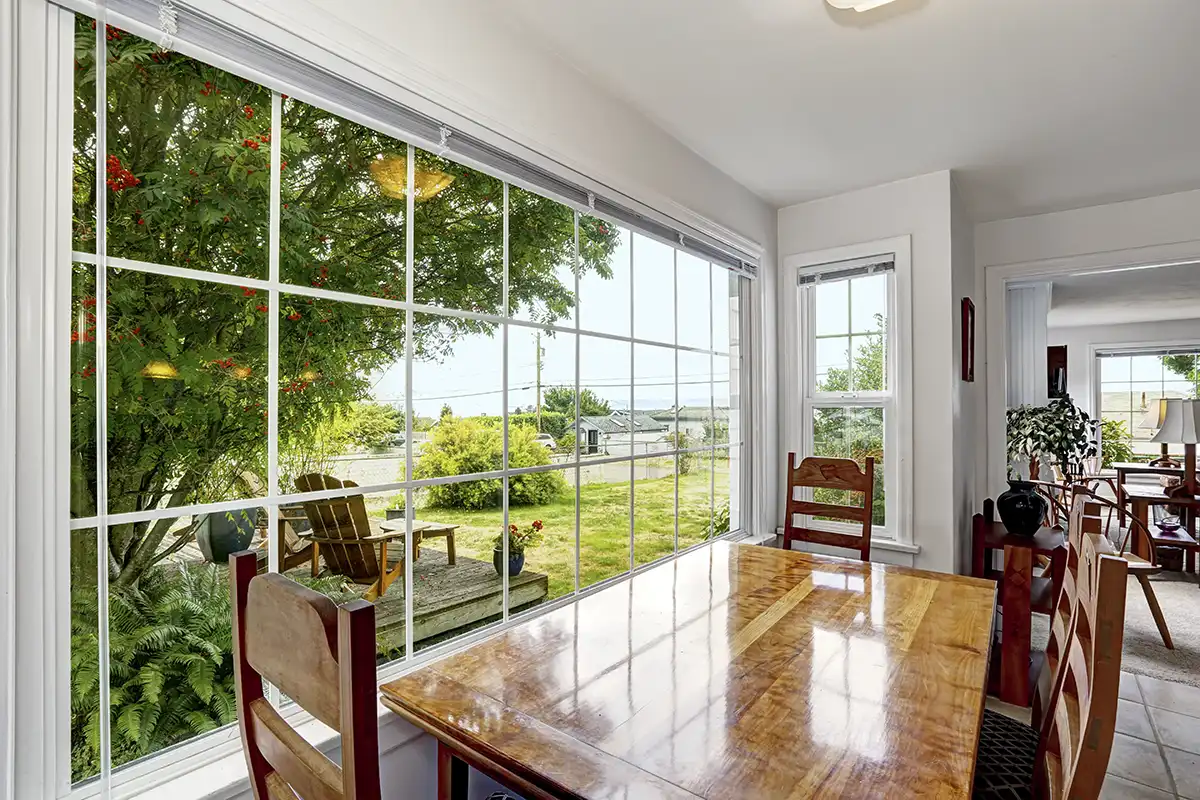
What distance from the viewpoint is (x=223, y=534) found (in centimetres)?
129

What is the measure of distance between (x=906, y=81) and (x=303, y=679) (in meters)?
2.53

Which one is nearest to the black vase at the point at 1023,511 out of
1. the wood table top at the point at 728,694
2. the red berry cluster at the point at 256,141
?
the wood table top at the point at 728,694

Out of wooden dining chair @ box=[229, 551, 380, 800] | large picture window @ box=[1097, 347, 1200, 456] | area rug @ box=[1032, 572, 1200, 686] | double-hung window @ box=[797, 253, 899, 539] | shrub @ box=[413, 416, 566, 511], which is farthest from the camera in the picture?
large picture window @ box=[1097, 347, 1200, 456]

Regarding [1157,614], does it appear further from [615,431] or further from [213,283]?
[213,283]

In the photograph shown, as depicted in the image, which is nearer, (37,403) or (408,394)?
(37,403)

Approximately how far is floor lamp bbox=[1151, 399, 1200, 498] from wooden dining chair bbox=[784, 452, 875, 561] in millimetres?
3757

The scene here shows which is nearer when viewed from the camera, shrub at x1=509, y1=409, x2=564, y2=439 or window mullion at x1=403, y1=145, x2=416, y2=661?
window mullion at x1=403, y1=145, x2=416, y2=661

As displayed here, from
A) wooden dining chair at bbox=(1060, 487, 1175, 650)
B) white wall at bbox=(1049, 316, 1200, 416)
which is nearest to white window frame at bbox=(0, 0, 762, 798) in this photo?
wooden dining chair at bbox=(1060, 487, 1175, 650)

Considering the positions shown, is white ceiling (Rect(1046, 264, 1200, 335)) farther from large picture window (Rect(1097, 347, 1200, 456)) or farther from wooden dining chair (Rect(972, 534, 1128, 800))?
wooden dining chair (Rect(972, 534, 1128, 800))

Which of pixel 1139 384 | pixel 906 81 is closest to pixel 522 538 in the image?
pixel 906 81

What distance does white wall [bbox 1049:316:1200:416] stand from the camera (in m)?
7.61

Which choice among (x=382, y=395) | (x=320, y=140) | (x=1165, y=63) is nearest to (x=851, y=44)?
(x=1165, y=63)

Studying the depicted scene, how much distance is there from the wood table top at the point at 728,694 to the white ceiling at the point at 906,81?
5.56 ft

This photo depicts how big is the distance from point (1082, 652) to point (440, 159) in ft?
5.96
